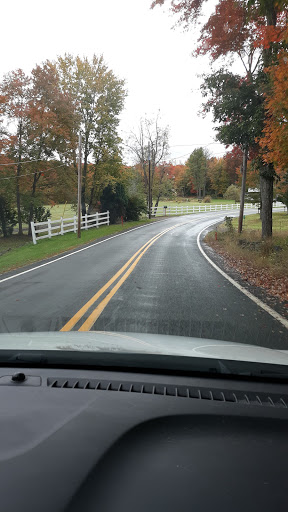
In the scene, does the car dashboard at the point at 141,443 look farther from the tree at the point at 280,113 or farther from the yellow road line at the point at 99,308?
the tree at the point at 280,113

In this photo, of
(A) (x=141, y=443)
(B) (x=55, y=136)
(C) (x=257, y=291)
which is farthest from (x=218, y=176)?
(A) (x=141, y=443)

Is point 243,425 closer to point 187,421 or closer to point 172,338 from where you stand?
point 187,421

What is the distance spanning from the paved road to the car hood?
1.96 meters

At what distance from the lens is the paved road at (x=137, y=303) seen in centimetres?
566

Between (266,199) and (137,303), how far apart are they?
462 inches

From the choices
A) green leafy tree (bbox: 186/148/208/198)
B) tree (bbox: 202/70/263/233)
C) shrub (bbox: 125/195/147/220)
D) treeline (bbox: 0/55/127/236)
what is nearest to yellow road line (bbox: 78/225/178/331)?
tree (bbox: 202/70/263/233)

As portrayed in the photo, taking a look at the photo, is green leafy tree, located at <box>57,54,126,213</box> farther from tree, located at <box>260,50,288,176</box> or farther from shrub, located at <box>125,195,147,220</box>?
tree, located at <box>260,50,288,176</box>

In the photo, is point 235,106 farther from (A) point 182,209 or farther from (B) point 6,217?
Result: (A) point 182,209

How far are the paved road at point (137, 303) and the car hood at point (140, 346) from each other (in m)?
1.96

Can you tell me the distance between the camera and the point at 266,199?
16.7 meters

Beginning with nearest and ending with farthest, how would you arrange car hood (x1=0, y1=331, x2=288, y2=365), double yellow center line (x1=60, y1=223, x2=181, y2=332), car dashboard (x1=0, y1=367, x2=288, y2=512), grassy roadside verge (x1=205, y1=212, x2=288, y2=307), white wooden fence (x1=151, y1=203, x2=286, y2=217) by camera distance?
car dashboard (x1=0, y1=367, x2=288, y2=512) < car hood (x1=0, y1=331, x2=288, y2=365) < double yellow center line (x1=60, y1=223, x2=181, y2=332) < grassy roadside verge (x1=205, y1=212, x2=288, y2=307) < white wooden fence (x1=151, y1=203, x2=286, y2=217)

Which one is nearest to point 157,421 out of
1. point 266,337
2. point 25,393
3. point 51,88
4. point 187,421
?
point 187,421

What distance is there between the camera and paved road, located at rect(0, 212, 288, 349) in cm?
566

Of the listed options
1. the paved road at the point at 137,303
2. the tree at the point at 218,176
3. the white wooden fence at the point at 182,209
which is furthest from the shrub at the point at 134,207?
the tree at the point at 218,176
